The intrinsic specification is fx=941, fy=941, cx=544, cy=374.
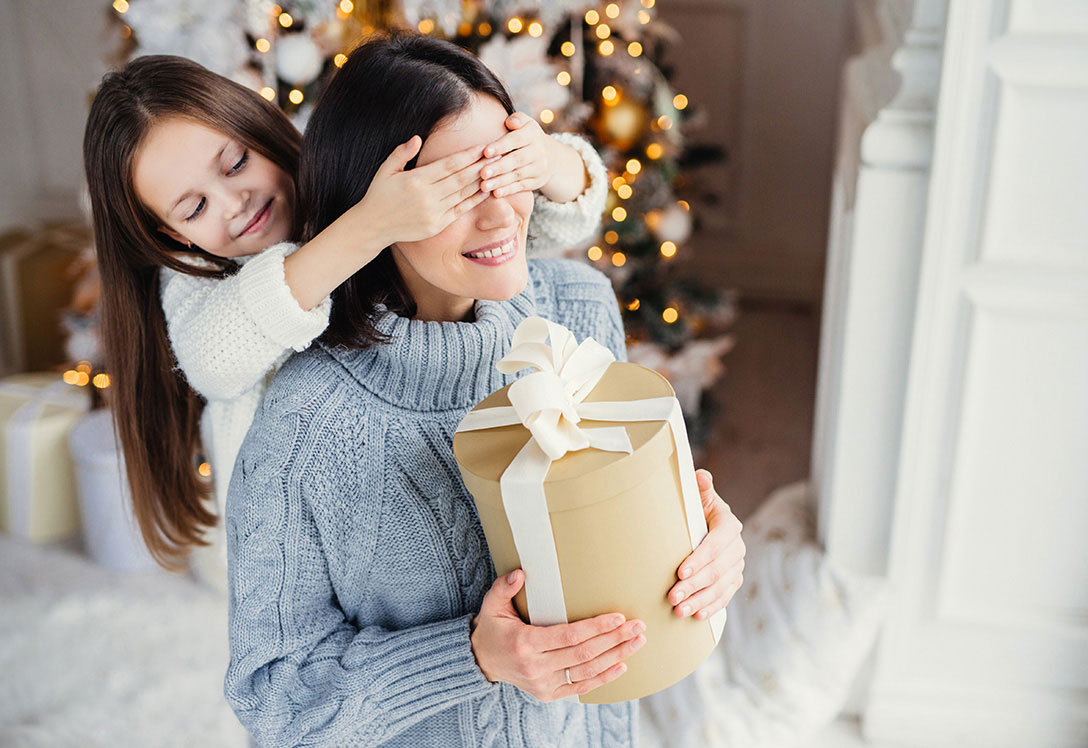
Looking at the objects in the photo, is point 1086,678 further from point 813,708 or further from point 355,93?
point 355,93

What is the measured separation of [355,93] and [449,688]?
581mm

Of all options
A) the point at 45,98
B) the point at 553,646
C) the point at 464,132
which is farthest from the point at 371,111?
the point at 45,98

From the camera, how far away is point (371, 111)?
87 cm

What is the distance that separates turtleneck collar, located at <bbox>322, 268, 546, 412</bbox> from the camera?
3.08 ft

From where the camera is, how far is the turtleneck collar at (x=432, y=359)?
938mm

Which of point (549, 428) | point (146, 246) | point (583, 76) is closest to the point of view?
point (549, 428)

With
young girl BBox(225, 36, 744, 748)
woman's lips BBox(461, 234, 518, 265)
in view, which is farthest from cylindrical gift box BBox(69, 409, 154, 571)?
woman's lips BBox(461, 234, 518, 265)

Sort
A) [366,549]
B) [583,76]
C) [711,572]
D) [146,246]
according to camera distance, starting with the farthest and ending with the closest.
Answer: [583,76] < [146,246] < [366,549] < [711,572]

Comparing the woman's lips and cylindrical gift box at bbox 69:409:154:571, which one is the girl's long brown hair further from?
cylindrical gift box at bbox 69:409:154:571

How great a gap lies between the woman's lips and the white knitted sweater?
15cm

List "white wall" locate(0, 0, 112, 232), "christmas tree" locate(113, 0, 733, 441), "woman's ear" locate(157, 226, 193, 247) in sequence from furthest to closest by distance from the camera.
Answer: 1. "white wall" locate(0, 0, 112, 232)
2. "christmas tree" locate(113, 0, 733, 441)
3. "woman's ear" locate(157, 226, 193, 247)

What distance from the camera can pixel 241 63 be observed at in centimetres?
213

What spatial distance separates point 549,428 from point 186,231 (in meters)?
0.61

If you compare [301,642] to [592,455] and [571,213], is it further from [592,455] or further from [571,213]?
[571,213]
